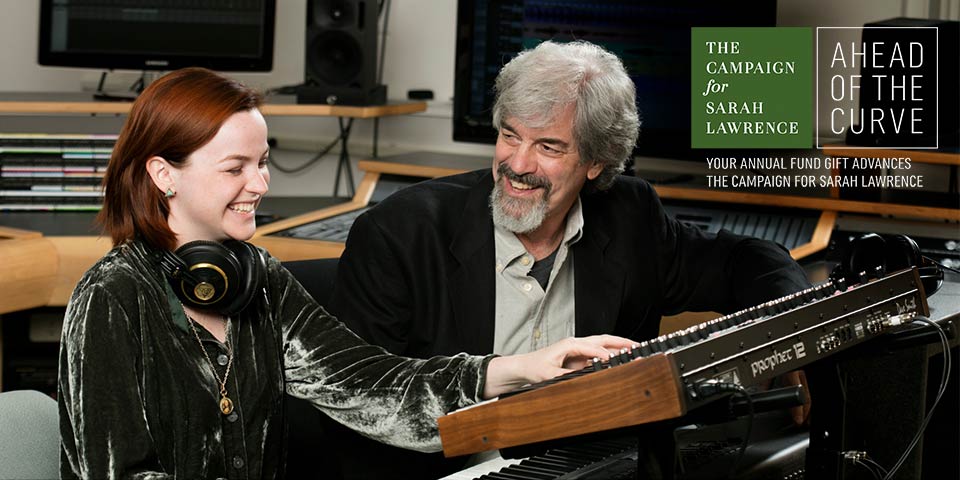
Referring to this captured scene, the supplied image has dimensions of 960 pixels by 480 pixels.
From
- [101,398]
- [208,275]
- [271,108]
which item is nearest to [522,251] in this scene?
[208,275]

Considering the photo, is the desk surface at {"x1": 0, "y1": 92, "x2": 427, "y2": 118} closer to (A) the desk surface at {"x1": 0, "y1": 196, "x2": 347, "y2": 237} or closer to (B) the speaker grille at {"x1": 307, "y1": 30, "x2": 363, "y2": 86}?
(B) the speaker grille at {"x1": 307, "y1": 30, "x2": 363, "y2": 86}

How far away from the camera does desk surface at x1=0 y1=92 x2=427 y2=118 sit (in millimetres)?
3279

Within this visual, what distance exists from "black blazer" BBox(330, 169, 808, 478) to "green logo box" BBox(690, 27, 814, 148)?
74 cm

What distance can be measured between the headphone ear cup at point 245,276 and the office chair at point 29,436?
0.24 meters

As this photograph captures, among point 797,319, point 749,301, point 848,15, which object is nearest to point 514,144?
point 749,301

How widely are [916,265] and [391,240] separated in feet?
2.54

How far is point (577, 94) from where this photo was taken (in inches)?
78.7

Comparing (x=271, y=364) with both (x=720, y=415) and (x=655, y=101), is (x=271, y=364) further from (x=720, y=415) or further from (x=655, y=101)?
(x=655, y=101)

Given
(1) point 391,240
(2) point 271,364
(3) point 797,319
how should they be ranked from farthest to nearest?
(1) point 391,240
(2) point 271,364
(3) point 797,319

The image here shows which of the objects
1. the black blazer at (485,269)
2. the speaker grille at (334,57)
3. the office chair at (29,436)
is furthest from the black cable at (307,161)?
the office chair at (29,436)

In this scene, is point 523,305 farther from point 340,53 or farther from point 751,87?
point 340,53

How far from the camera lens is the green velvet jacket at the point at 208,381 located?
144 centimetres

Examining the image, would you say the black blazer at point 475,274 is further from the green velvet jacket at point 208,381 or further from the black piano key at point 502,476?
the black piano key at point 502,476

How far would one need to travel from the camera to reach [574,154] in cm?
202
